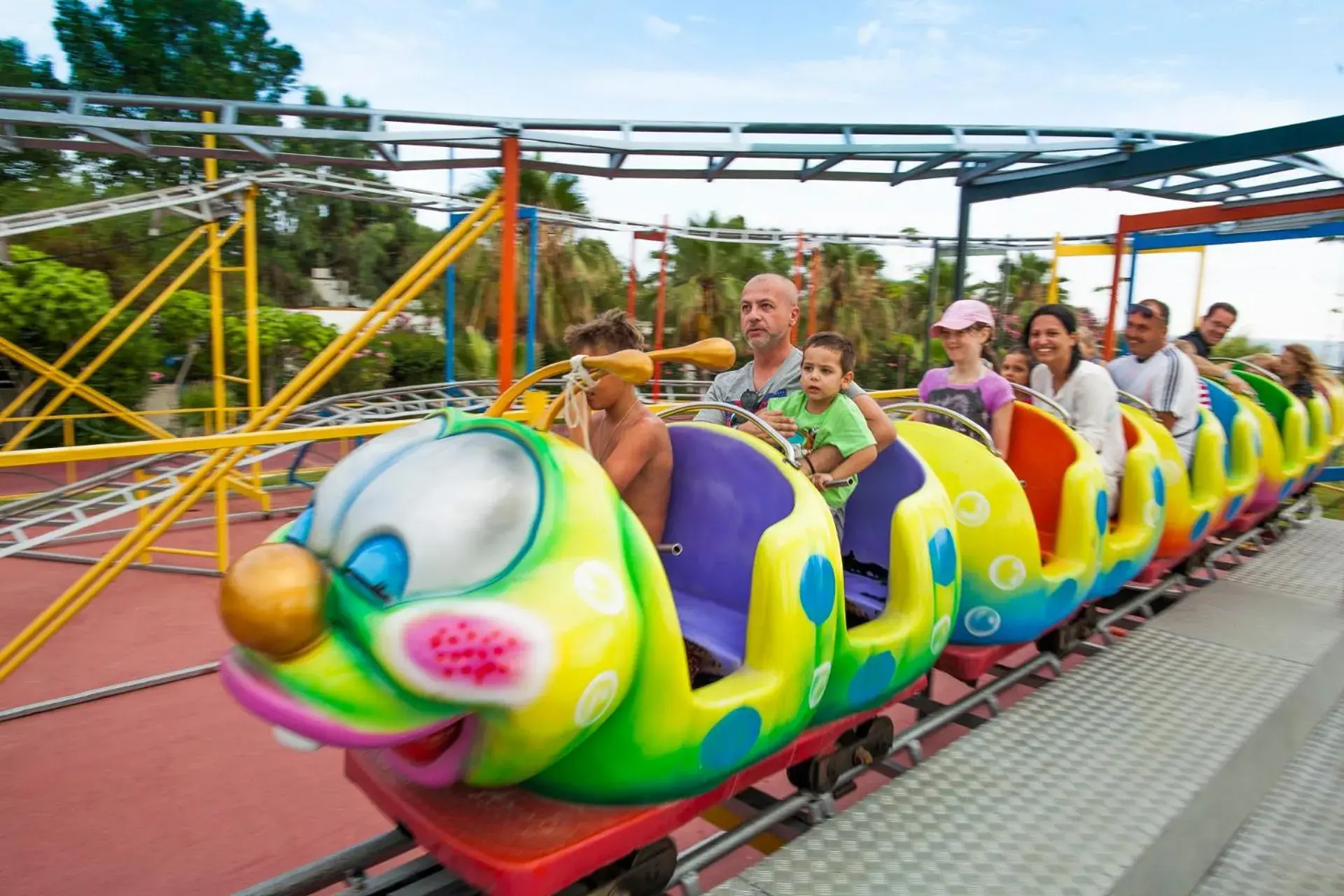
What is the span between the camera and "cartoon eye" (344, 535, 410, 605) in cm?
137

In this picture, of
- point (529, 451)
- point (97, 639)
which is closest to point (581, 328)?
point (529, 451)

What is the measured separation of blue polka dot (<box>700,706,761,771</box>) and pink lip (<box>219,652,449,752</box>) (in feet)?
1.90

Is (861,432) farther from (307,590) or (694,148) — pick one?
(694,148)

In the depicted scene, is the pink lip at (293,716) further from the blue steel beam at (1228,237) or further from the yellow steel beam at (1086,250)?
the yellow steel beam at (1086,250)

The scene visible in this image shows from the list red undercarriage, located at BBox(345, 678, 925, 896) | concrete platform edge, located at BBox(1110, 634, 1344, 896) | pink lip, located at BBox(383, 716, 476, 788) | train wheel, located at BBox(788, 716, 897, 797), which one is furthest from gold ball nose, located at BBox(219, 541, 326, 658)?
concrete platform edge, located at BBox(1110, 634, 1344, 896)

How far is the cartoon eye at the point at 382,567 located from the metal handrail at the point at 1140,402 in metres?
3.34

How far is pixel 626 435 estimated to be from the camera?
2.05 m

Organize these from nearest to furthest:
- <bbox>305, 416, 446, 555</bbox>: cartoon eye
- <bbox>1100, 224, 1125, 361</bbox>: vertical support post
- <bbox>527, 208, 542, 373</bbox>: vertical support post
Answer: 1. <bbox>305, 416, 446, 555</bbox>: cartoon eye
2. <bbox>1100, 224, 1125, 361</bbox>: vertical support post
3. <bbox>527, 208, 542, 373</bbox>: vertical support post

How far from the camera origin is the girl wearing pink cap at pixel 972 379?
10.1 feet

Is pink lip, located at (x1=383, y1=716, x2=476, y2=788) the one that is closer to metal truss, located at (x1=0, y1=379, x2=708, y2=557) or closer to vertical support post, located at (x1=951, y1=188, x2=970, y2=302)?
metal truss, located at (x1=0, y1=379, x2=708, y2=557)

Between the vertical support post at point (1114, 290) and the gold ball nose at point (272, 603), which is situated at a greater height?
the vertical support post at point (1114, 290)

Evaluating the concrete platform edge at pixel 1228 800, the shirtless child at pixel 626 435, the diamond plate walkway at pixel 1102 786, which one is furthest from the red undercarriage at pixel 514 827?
the concrete platform edge at pixel 1228 800

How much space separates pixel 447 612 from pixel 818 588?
88cm

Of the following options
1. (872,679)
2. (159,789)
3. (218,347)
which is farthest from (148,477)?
(872,679)
